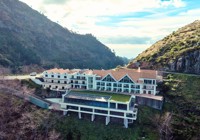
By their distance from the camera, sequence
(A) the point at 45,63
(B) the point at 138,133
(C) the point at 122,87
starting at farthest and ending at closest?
1. (A) the point at 45,63
2. (C) the point at 122,87
3. (B) the point at 138,133

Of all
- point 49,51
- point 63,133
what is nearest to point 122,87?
point 63,133

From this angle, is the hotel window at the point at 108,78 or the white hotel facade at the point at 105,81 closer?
the white hotel facade at the point at 105,81

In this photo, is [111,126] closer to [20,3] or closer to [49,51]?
[49,51]

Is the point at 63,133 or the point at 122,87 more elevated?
the point at 122,87

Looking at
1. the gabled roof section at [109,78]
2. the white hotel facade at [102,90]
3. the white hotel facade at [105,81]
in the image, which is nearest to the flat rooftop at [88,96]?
the white hotel facade at [102,90]

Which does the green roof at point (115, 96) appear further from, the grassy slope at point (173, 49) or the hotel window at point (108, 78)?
the grassy slope at point (173, 49)

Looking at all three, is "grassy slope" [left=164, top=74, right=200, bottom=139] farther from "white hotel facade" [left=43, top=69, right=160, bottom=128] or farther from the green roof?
the green roof

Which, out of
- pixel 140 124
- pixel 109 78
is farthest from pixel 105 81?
pixel 140 124
